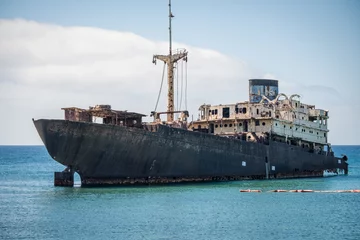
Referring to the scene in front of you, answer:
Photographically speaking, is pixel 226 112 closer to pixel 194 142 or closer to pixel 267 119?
pixel 267 119

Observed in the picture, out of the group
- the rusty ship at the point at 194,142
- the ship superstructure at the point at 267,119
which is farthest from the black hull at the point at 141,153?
the ship superstructure at the point at 267,119

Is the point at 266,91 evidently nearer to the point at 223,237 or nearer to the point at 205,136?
the point at 205,136

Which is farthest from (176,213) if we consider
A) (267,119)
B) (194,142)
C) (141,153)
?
(267,119)

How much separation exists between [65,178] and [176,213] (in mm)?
11641

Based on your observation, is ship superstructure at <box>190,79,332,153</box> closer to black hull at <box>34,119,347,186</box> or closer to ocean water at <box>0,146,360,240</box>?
black hull at <box>34,119,347,186</box>

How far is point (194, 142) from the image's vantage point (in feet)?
123

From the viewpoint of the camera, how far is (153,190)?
3397cm

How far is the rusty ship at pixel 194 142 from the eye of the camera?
34000mm

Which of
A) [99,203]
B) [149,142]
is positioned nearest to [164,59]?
[149,142]

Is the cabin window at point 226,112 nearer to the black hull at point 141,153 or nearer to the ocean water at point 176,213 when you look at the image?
the black hull at point 141,153

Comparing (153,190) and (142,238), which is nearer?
(142,238)

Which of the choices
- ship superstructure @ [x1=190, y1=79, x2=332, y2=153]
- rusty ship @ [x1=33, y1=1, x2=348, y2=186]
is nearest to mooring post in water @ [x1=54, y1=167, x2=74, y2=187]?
rusty ship @ [x1=33, y1=1, x2=348, y2=186]

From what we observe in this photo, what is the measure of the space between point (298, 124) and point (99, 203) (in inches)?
850

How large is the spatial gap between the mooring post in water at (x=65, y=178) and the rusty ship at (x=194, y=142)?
0.21 ft
